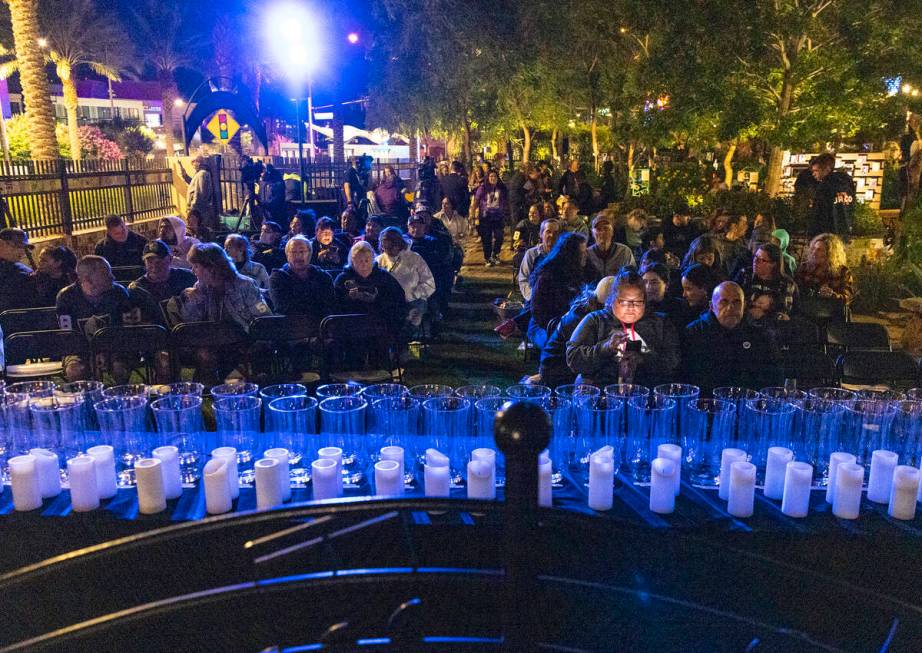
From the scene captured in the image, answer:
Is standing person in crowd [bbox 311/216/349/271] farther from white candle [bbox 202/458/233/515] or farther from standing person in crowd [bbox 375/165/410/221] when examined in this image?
white candle [bbox 202/458/233/515]

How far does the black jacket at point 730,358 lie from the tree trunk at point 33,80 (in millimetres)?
17185

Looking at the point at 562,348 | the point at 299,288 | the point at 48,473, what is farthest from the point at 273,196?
the point at 48,473

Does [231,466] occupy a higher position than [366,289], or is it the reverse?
[366,289]

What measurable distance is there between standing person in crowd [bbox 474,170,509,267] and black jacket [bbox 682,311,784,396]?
31.9ft

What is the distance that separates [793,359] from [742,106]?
28.8 ft

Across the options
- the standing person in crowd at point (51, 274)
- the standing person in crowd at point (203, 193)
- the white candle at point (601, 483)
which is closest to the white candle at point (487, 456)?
the white candle at point (601, 483)

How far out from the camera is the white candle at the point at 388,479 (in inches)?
98.2

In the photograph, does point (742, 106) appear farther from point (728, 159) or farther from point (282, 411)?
point (282, 411)

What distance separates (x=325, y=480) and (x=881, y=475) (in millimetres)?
1813

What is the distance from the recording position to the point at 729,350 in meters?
4.41

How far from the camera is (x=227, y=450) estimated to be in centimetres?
268

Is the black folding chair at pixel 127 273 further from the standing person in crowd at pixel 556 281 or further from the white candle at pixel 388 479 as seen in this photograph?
the white candle at pixel 388 479

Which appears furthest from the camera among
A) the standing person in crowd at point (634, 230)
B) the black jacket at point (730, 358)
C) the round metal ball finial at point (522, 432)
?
the standing person in crowd at point (634, 230)

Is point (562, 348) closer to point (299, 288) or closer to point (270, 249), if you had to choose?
point (299, 288)
